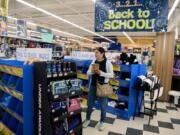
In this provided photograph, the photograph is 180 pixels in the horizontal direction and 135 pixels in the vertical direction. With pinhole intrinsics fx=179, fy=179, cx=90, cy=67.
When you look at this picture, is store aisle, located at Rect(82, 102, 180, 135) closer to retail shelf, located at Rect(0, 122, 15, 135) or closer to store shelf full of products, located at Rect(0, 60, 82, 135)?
store shelf full of products, located at Rect(0, 60, 82, 135)

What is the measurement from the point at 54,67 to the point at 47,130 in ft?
2.57

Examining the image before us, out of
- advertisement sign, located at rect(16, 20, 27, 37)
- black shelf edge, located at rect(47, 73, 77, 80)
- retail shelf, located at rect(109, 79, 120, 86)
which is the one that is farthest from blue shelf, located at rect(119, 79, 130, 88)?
advertisement sign, located at rect(16, 20, 27, 37)

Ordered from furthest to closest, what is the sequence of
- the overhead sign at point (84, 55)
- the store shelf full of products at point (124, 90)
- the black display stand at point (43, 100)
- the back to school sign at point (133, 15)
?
1. the overhead sign at point (84, 55)
2. the store shelf full of products at point (124, 90)
3. the back to school sign at point (133, 15)
4. the black display stand at point (43, 100)

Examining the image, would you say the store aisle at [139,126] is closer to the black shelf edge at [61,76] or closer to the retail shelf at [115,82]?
the retail shelf at [115,82]

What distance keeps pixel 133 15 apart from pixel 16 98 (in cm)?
302

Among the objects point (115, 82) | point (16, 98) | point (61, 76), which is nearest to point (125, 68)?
point (115, 82)

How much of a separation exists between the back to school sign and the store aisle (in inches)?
82.1

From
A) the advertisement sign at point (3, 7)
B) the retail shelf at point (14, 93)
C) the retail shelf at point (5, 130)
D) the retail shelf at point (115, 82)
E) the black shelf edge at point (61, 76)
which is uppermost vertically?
the advertisement sign at point (3, 7)

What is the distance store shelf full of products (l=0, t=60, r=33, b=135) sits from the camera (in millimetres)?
2254

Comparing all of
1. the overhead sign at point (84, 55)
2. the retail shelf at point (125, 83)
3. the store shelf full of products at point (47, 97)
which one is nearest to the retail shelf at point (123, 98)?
the retail shelf at point (125, 83)

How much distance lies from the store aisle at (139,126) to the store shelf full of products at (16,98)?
51.6 inches

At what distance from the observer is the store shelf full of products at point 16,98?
88.7 inches

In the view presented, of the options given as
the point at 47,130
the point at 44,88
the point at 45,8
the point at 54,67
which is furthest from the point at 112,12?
the point at 45,8

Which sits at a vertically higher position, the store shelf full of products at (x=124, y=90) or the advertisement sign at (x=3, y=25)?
the advertisement sign at (x=3, y=25)
